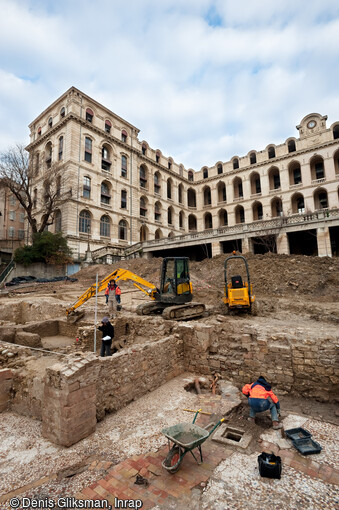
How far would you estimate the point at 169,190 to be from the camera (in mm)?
49000

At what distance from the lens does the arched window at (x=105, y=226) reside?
3525cm

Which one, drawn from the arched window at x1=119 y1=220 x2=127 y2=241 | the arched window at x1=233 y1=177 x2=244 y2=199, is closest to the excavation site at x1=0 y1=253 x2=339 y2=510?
the arched window at x1=119 y1=220 x2=127 y2=241

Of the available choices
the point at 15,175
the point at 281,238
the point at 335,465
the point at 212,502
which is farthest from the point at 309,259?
the point at 15,175

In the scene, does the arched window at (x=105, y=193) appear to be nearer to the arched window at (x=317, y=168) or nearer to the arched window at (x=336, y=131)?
the arched window at (x=317, y=168)

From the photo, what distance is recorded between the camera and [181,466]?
11.8 ft

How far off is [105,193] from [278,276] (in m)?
27.4

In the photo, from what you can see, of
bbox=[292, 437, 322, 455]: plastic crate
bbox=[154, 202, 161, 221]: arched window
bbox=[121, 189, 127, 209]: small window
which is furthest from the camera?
bbox=[154, 202, 161, 221]: arched window

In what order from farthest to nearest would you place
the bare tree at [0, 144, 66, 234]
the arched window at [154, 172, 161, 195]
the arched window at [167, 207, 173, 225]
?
the arched window at [167, 207, 173, 225]
the arched window at [154, 172, 161, 195]
the bare tree at [0, 144, 66, 234]

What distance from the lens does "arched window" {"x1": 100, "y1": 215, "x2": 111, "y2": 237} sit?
116 ft

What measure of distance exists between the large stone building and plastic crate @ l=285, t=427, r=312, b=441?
2427cm

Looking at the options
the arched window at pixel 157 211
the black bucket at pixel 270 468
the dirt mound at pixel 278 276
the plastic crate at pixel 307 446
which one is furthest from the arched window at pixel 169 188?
the black bucket at pixel 270 468

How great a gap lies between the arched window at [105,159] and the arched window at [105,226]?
751 centimetres

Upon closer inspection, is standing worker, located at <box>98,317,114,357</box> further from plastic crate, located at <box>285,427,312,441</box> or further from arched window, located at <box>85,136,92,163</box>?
arched window, located at <box>85,136,92,163</box>

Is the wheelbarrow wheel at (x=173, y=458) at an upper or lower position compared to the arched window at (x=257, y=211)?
lower
